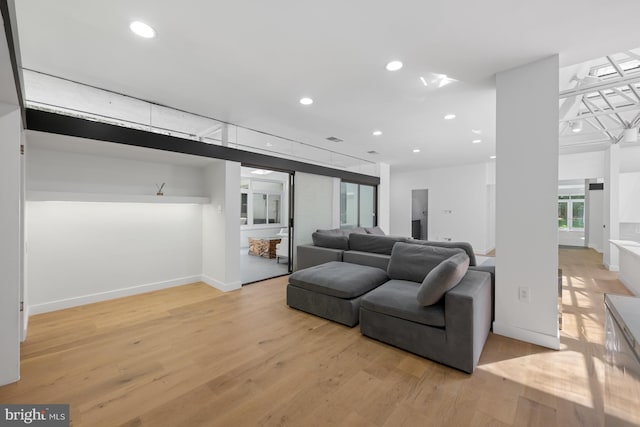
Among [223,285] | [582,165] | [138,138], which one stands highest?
[582,165]

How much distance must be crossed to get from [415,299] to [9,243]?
3.30 m

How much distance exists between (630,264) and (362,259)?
4267 mm

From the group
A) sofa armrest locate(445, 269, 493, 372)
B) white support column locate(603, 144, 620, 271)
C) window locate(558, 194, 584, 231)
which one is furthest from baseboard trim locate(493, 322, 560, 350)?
window locate(558, 194, 584, 231)

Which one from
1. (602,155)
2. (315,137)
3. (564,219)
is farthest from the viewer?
(564,219)

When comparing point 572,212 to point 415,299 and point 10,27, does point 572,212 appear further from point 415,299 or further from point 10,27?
point 10,27

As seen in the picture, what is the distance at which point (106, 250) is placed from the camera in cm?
366

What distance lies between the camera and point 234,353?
232cm

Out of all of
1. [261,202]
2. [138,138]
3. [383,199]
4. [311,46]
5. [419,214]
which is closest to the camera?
[311,46]

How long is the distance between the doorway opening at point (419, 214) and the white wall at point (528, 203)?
686 cm

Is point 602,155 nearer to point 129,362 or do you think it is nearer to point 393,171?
point 393,171

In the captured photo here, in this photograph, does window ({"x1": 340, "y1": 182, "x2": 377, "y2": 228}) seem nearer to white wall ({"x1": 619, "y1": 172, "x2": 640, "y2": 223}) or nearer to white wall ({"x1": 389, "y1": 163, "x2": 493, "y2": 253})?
white wall ({"x1": 389, "y1": 163, "x2": 493, "y2": 253})

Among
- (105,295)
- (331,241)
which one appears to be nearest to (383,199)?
(331,241)

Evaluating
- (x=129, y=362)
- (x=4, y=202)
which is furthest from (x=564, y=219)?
(x=4, y=202)

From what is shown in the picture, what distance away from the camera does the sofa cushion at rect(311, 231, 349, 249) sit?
14.8ft
